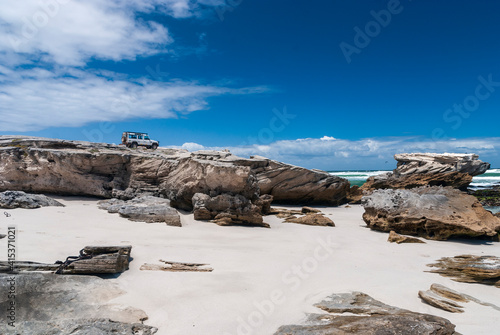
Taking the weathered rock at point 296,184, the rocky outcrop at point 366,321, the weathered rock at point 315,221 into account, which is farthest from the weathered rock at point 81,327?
the weathered rock at point 296,184

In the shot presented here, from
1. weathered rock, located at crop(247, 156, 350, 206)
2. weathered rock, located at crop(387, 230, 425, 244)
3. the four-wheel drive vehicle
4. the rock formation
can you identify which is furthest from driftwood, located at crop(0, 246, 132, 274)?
the four-wheel drive vehicle

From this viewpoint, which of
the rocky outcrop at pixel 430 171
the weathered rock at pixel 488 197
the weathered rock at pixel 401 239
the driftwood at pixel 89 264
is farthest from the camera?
the rocky outcrop at pixel 430 171

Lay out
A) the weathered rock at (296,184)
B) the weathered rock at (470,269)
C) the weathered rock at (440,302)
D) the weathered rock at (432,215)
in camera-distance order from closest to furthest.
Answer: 1. the weathered rock at (440,302)
2. the weathered rock at (470,269)
3. the weathered rock at (432,215)
4. the weathered rock at (296,184)

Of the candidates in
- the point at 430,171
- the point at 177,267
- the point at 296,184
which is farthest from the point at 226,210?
the point at 430,171

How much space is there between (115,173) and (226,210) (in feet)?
20.6

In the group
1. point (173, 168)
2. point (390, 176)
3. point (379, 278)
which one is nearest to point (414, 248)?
point (379, 278)

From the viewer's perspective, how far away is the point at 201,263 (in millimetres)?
5695

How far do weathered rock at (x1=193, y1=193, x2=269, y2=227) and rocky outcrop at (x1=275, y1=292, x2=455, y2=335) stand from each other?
5.94m

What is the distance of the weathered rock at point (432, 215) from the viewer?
29.8 ft

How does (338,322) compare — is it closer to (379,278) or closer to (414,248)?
(379,278)

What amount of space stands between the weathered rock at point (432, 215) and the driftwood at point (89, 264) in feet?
27.8

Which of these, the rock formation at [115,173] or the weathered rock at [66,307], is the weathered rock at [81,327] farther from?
the rock formation at [115,173]

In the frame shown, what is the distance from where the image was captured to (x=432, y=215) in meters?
9.47

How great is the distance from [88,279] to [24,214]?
586cm
